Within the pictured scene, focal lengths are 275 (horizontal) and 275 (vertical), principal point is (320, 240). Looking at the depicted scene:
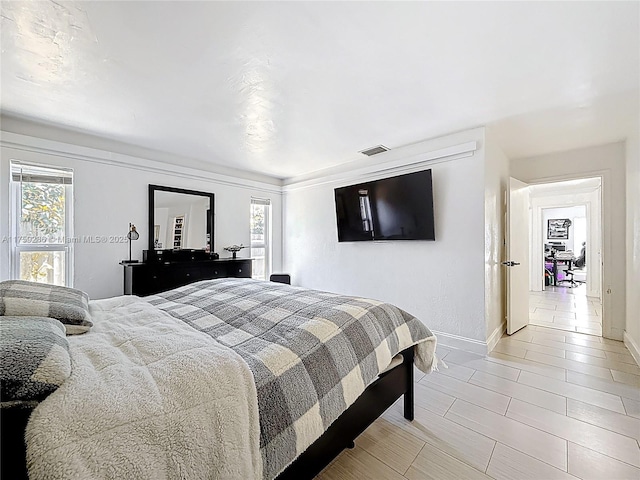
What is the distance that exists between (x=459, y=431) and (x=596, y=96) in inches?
108

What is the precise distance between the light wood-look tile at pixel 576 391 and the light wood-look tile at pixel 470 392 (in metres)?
0.42

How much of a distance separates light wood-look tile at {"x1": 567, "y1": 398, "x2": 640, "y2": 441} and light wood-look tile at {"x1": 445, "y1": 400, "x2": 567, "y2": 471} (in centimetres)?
39

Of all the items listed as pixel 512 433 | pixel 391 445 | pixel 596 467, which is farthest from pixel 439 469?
pixel 596 467

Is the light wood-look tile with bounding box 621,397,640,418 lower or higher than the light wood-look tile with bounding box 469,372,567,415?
higher

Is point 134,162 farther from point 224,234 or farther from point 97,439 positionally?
point 97,439

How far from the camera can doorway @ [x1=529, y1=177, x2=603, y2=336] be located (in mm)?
4164

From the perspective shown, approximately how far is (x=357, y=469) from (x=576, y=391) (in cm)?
191

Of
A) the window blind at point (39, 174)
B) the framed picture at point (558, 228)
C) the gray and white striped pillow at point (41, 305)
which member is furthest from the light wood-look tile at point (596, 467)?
the framed picture at point (558, 228)

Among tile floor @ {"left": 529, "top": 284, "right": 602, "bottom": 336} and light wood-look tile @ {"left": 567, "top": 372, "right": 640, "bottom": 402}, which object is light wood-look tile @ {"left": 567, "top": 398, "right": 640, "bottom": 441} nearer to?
light wood-look tile @ {"left": 567, "top": 372, "right": 640, "bottom": 402}

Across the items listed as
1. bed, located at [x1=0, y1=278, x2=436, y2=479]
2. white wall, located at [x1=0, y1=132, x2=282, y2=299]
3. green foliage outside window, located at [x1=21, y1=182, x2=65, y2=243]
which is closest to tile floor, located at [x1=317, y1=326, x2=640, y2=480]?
bed, located at [x1=0, y1=278, x2=436, y2=479]

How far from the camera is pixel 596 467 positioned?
142 cm

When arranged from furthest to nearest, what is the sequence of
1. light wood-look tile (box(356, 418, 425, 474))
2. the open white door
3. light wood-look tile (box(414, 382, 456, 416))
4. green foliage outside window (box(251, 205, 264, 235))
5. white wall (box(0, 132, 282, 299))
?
green foliage outside window (box(251, 205, 264, 235)) → the open white door → white wall (box(0, 132, 282, 299)) → light wood-look tile (box(414, 382, 456, 416)) → light wood-look tile (box(356, 418, 425, 474))

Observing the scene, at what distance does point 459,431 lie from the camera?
1710mm

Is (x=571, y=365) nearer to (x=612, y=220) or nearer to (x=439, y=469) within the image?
(x=612, y=220)
